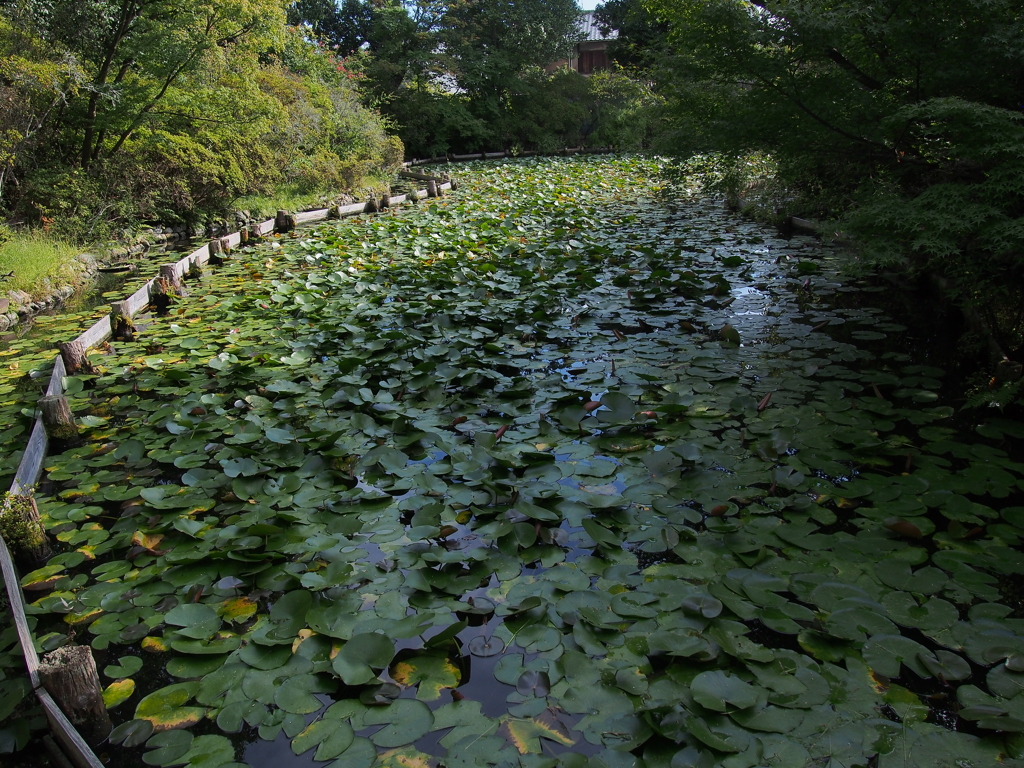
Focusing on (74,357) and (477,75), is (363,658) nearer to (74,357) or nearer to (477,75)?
(74,357)

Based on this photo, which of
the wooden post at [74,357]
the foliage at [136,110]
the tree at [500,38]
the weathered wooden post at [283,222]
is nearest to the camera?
the wooden post at [74,357]

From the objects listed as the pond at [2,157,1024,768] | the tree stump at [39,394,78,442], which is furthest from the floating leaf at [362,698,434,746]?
the tree stump at [39,394,78,442]

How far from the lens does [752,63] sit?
4012 millimetres

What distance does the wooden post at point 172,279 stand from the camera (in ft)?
17.5

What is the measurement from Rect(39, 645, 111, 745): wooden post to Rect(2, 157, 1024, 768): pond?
8cm

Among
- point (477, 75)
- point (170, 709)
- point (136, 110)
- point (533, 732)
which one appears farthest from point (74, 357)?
point (477, 75)

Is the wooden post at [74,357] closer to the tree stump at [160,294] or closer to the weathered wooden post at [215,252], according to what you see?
the tree stump at [160,294]

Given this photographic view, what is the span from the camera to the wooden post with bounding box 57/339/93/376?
3.77 m

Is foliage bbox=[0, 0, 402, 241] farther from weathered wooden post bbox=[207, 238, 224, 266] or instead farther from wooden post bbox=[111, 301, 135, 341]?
wooden post bbox=[111, 301, 135, 341]

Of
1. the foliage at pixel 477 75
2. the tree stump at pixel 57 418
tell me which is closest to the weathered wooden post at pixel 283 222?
the tree stump at pixel 57 418

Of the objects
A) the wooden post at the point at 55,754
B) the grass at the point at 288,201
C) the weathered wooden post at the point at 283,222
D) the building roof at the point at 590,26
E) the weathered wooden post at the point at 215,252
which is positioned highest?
the building roof at the point at 590,26

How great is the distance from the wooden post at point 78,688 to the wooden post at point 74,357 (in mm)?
2756

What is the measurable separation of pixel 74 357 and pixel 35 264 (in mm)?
2876

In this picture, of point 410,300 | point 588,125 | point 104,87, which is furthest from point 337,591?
point 588,125
